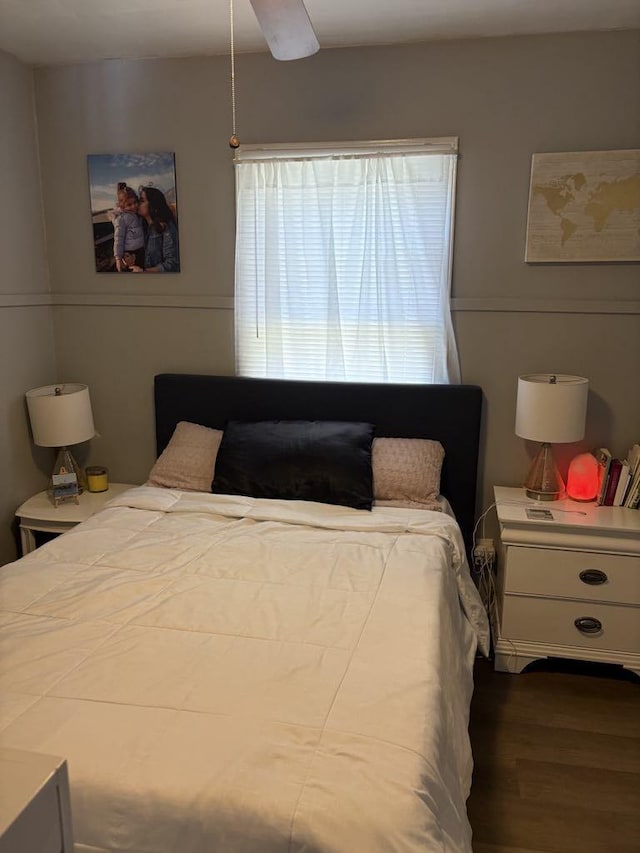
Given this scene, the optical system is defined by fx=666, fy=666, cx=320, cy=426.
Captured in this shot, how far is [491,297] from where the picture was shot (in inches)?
116

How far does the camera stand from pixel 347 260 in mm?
3051

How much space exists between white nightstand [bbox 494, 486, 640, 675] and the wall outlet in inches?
10.5

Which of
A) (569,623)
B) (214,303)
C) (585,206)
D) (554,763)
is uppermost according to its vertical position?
(585,206)

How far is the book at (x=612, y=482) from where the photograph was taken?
2766mm

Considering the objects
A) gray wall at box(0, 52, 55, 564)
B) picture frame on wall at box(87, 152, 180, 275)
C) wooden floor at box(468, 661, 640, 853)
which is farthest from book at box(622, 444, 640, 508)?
gray wall at box(0, 52, 55, 564)

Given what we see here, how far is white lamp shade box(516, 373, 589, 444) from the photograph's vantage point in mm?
2648

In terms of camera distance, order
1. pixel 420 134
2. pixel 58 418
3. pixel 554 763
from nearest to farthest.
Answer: pixel 554 763
pixel 420 134
pixel 58 418

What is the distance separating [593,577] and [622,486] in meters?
0.43

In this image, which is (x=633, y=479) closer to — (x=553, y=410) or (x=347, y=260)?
(x=553, y=410)

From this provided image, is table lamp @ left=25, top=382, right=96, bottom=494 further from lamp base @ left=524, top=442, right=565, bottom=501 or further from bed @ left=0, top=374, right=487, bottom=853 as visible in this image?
lamp base @ left=524, top=442, right=565, bottom=501

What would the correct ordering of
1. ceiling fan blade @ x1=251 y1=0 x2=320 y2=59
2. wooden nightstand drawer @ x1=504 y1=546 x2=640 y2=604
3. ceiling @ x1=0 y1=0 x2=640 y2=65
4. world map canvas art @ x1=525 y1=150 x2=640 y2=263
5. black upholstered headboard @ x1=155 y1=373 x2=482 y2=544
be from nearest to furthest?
1. ceiling fan blade @ x1=251 y1=0 x2=320 y2=59
2. ceiling @ x1=0 y1=0 x2=640 y2=65
3. wooden nightstand drawer @ x1=504 y1=546 x2=640 y2=604
4. world map canvas art @ x1=525 y1=150 x2=640 y2=263
5. black upholstered headboard @ x1=155 y1=373 x2=482 y2=544

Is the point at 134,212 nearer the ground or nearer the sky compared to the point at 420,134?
nearer the ground

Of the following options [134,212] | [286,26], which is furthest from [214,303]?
[286,26]

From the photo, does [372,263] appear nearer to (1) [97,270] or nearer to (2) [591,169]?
(2) [591,169]
